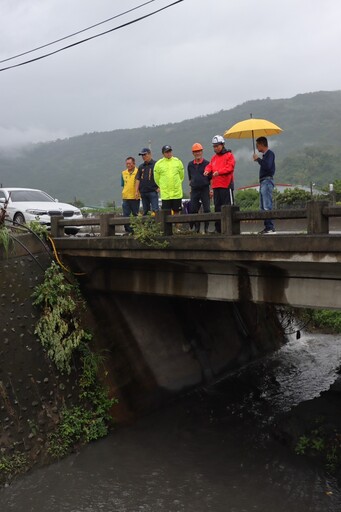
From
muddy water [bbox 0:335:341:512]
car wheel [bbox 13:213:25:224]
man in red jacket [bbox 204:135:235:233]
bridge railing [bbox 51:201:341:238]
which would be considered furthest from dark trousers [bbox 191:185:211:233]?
car wheel [bbox 13:213:25:224]

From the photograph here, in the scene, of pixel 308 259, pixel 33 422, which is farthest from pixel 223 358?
pixel 308 259

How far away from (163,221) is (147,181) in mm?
2272

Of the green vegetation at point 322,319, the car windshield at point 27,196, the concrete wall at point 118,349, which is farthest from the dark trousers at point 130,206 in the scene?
the green vegetation at point 322,319

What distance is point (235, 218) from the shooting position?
7.50m

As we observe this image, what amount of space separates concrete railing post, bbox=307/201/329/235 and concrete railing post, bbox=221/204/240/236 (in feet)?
4.05

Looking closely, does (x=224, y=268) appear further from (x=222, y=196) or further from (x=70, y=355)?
(x=70, y=355)

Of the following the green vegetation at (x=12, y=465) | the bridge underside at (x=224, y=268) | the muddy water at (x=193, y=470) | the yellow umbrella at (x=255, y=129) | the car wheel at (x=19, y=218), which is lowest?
the muddy water at (x=193, y=470)

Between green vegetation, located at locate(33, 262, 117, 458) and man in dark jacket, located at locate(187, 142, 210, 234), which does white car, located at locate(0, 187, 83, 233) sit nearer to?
green vegetation, located at locate(33, 262, 117, 458)

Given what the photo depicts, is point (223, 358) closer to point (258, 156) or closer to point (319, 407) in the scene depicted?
point (319, 407)

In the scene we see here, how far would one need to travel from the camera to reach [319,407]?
9.91 metres

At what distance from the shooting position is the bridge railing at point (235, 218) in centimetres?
662

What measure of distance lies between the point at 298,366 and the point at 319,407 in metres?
3.45

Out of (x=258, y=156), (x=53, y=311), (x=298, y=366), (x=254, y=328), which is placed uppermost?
(x=258, y=156)

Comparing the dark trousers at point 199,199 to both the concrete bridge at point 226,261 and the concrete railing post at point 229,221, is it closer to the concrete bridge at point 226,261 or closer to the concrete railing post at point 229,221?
the concrete bridge at point 226,261
